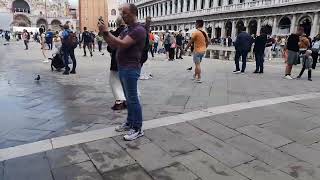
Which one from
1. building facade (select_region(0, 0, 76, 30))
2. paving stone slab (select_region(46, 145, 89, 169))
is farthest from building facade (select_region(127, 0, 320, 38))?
building facade (select_region(0, 0, 76, 30))

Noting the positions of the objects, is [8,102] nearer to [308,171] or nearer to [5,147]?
[5,147]

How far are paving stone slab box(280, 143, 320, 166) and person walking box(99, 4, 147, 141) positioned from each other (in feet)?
5.93

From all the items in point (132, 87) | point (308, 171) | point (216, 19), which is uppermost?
point (216, 19)

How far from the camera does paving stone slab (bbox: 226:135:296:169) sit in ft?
10.9

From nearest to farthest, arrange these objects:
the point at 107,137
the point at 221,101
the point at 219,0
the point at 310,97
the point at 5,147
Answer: the point at 5,147 → the point at 107,137 → the point at 221,101 → the point at 310,97 → the point at 219,0

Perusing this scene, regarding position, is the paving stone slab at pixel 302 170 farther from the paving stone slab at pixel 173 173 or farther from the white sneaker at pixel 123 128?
the white sneaker at pixel 123 128

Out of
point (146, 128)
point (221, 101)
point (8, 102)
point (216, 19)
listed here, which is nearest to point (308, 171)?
point (146, 128)

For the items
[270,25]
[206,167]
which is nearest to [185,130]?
[206,167]

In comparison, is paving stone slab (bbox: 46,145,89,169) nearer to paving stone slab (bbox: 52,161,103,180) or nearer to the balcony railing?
paving stone slab (bbox: 52,161,103,180)

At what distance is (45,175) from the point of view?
9.72 feet

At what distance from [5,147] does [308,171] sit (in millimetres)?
3346

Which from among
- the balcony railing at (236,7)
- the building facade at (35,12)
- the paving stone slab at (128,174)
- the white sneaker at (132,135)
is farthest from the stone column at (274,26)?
the building facade at (35,12)

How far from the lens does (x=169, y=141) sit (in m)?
3.85

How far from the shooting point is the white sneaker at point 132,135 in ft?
12.6
